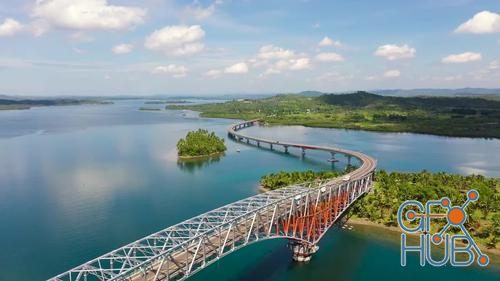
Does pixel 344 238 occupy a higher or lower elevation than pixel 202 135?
lower

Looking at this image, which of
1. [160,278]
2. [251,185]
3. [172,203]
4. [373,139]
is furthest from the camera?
[373,139]

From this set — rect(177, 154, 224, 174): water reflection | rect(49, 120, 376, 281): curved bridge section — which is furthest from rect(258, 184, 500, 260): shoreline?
rect(177, 154, 224, 174): water reflection

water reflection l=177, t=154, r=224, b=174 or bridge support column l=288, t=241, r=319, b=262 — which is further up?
water reflection l=177, t=154, r=224, b=174

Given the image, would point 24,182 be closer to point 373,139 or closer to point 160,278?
point 160,278

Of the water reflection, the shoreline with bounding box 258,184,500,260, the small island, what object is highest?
the small island

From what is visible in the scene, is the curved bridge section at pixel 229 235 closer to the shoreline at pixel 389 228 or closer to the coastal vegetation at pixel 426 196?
the shoreline at pixel 389 228

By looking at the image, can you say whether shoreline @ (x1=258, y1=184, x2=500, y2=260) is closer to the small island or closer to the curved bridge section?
the curved bridge section

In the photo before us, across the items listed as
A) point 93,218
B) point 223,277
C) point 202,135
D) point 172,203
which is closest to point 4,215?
point 93,218
